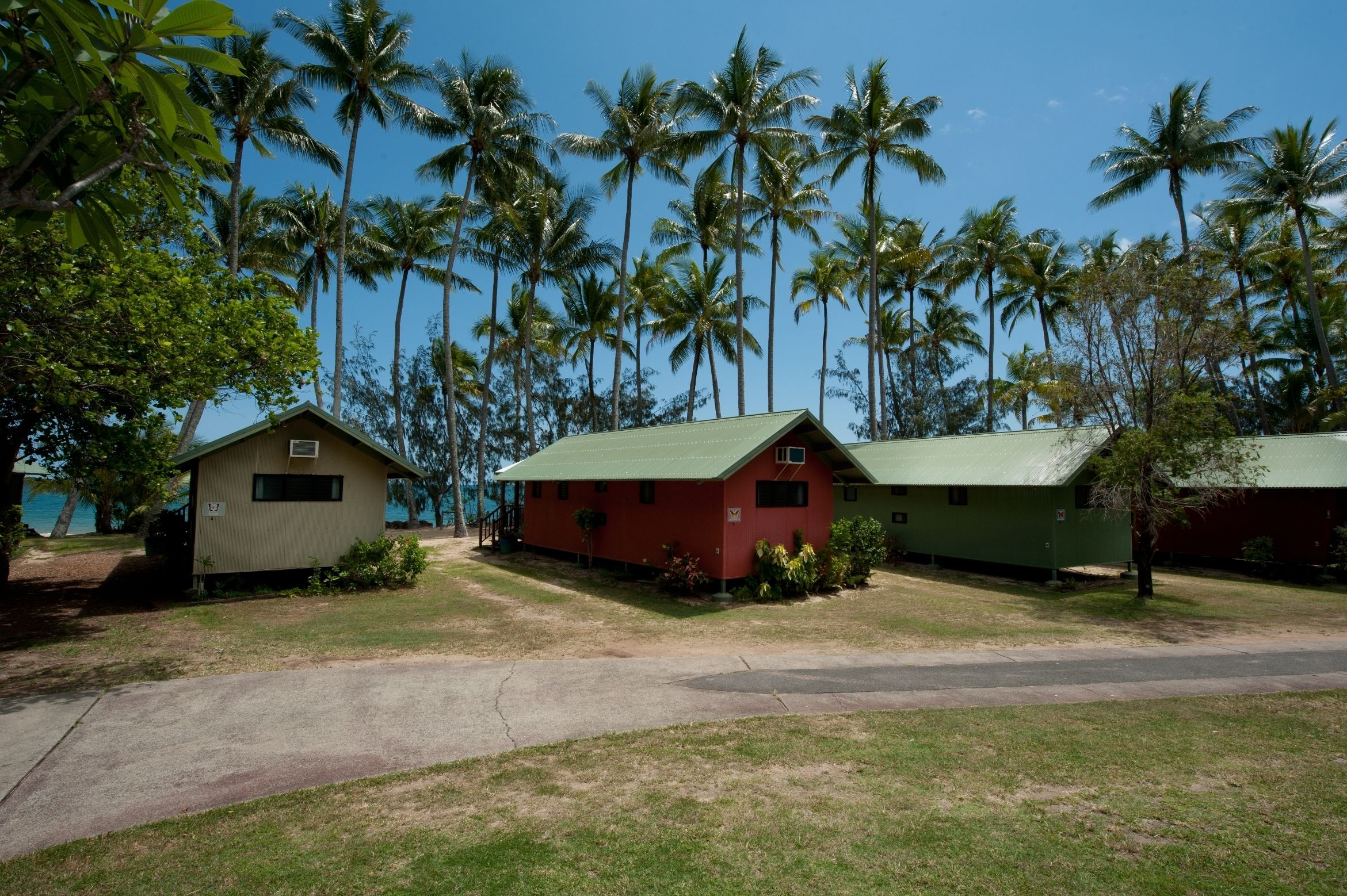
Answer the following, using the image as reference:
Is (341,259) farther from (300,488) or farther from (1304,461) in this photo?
(1304,461)

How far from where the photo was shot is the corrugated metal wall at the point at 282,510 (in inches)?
570

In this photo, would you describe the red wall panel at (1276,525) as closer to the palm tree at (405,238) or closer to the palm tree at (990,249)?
the palm tree at (990,249)

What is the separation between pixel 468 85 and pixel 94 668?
24792mm

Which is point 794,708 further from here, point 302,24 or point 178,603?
point 302,24

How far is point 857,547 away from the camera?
17.7m

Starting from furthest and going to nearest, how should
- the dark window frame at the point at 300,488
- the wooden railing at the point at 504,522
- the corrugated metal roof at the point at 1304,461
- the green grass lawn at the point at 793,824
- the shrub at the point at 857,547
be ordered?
the wooden railing at the point at 504,522 < the corrugated metal roof at the point at 1304,461 < the shrub at the point at 857,547 < the dark window frame at the point at 300,488 < the green grass lawn at the point at 793,824

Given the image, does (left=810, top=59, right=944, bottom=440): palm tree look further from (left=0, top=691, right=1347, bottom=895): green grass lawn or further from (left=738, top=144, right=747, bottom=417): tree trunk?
(left=0, top=691, right=1347, bottom=895): green grass lawn

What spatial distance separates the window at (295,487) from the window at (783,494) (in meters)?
9.74

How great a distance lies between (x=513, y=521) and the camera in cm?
2503

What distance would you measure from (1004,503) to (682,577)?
998cm

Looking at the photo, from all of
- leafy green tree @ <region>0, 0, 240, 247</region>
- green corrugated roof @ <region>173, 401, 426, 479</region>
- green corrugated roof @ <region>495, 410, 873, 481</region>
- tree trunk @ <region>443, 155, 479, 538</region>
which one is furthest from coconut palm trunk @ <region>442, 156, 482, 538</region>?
leafy green tree @ <region>0, 0, 240, 247</region>

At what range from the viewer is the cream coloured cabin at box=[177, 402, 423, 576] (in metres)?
14.4

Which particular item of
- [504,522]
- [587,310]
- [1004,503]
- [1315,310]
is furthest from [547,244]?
[1315,310]

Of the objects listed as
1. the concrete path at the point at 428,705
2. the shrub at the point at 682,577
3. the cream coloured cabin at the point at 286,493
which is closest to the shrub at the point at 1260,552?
the concrete path at the point at 428,705
